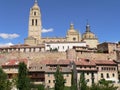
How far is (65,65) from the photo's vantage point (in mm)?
53281

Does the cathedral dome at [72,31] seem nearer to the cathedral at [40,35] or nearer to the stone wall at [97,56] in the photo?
the cathedral at [40,35]

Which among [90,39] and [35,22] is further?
[35,22]

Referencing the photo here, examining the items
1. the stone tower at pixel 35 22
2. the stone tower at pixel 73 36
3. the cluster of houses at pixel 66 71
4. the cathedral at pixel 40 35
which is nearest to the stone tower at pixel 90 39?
the cathedral at pixel 40 35

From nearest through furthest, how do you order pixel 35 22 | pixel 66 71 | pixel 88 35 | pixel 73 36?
pixel 66 71 < pixel 88 35 < pixel 73 36 < pixel 35 22

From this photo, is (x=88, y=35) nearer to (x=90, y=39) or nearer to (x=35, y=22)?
(x=90, y=39)

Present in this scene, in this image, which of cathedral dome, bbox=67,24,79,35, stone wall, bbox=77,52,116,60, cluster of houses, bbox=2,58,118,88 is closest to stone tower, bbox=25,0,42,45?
cathedral dome, bbox=67,24,79,35

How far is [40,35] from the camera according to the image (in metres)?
95.8

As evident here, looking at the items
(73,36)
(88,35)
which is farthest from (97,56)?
(73,36)

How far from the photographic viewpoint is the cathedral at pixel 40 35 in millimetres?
85625

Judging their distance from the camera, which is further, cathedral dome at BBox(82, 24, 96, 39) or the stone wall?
cathedral dome at BBox(82, 24, 96, 39)

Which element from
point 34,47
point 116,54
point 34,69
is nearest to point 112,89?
point 34,69

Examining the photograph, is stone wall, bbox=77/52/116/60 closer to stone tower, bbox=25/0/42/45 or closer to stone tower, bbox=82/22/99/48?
stone tower, bbox=82/22/99/48

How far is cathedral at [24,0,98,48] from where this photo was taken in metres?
85.6

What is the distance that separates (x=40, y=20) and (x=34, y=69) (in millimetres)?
51078
